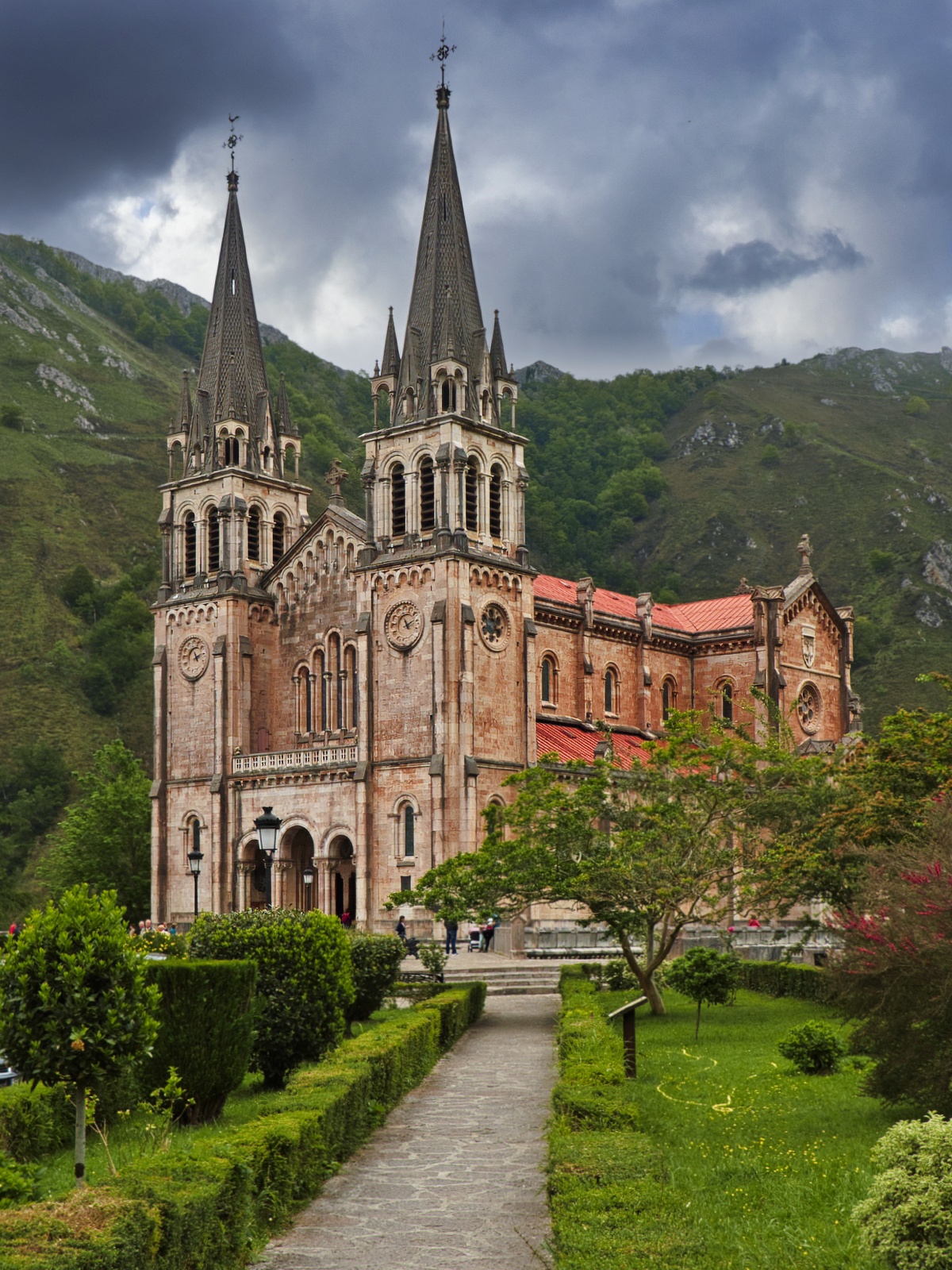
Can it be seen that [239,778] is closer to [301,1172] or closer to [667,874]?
[667,874]

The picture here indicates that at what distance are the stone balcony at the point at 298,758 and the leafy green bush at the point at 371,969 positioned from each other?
75.8 ft

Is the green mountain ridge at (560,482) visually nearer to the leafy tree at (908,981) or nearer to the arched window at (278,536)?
the arched window at (278,536)

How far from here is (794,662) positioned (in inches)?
2432

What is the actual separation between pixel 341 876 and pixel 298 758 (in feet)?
14.5

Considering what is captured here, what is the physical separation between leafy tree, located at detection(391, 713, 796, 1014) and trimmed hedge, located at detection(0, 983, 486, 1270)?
1088 centimetres

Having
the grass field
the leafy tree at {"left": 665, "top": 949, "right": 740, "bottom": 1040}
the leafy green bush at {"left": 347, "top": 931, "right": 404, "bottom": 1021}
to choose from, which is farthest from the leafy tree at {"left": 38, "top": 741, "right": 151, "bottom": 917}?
the grass field

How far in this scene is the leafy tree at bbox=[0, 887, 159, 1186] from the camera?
1238 cm

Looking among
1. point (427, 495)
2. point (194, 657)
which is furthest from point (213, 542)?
point (427, 495)

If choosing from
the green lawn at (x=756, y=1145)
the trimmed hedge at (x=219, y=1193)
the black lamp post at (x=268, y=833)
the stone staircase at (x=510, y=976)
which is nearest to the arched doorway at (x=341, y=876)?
the stone staircase at (x=510, y=976)

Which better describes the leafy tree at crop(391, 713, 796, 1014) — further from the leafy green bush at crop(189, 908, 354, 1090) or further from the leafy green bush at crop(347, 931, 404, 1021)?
the leafy green bush at crop(189, 908, 354, 1090)

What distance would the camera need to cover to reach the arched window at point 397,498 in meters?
51.0

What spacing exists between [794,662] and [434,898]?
34.6 meters

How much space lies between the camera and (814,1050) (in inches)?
830

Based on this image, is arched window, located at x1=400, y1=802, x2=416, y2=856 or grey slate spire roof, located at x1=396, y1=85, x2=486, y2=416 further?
grey slate spire roof, located at x1=396, y1=85, x2=486, y2=416
